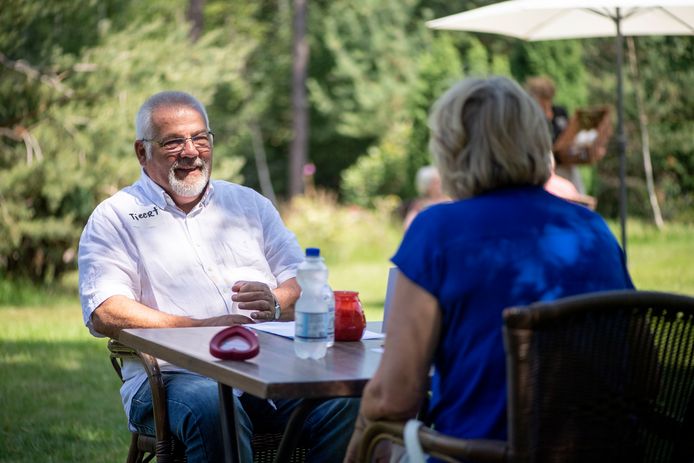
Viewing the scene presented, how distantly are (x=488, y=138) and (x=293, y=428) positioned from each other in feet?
3.82

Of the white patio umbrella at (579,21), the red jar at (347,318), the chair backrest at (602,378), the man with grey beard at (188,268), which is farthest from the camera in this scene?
the white patio umbrella at (579,21)

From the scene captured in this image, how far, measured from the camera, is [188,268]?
4066 mm

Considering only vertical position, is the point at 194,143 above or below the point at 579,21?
below

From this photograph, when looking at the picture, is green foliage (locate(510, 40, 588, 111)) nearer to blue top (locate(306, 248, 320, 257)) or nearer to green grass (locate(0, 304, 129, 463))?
green grass (locate(0, 304, 129, 463))

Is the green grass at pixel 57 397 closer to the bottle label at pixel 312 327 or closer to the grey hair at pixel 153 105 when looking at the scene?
the grey hair at pixel 153 105

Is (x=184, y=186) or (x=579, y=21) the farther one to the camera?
(x=579, y=21)

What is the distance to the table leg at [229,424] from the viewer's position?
3.13 meters

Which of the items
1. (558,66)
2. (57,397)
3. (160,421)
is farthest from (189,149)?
(558,66)

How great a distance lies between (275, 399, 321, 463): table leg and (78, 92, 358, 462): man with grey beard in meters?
0.17

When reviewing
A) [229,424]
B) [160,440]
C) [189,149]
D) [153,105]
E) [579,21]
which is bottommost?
[160,440]

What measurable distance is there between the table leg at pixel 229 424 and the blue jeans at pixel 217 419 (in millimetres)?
189

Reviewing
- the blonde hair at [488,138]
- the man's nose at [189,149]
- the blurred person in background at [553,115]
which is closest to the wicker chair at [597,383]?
the blonde hair at [488,138]

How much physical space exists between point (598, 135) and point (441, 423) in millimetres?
8046

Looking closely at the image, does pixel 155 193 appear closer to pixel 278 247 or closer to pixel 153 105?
pixel 153 105
